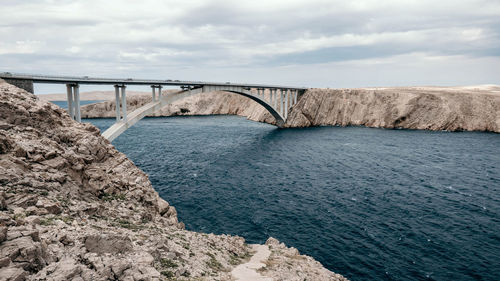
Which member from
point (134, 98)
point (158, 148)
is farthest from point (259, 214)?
point (134, 98)

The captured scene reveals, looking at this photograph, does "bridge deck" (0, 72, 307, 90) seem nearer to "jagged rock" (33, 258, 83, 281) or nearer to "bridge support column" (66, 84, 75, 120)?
"bridge support column" (66, 84, 75, 120)

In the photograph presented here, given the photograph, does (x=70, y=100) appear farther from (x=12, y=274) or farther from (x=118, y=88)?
(x=12, y=274)

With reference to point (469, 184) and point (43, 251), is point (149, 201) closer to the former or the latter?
point (43, 251)

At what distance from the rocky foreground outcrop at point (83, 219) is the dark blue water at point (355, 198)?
6.62m

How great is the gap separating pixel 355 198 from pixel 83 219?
30.6 meters

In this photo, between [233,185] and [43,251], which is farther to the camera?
[233,185]

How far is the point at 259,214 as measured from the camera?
3256 cm

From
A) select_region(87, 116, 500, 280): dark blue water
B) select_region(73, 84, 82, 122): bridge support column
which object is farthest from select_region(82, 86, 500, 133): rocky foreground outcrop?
select_region(73, 84, 82, 122): bridge support column

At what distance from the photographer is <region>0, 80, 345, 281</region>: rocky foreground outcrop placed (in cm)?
1120

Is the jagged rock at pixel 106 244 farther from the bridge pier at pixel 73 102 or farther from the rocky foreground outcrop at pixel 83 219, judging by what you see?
the bridge pier at pixel 73 102

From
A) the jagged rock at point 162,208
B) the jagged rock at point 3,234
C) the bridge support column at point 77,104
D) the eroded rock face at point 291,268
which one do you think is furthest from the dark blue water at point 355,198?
the jagged rock at point 3,234

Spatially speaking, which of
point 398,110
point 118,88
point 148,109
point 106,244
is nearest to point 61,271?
point 106,244

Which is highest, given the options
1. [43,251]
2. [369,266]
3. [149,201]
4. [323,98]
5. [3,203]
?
[323,98]

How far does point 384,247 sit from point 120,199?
22656mm
